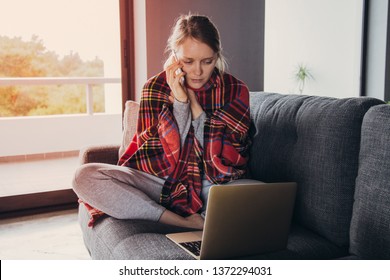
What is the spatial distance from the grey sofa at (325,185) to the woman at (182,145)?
0.32ft

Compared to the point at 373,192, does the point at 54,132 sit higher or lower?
lower

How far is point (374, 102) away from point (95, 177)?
1.00m

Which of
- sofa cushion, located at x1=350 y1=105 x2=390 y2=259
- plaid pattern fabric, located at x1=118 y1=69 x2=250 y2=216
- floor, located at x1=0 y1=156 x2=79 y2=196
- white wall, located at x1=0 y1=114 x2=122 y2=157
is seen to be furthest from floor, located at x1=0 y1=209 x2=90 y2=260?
white wall, located at x1=0 y1=114 x2=122 y2=157

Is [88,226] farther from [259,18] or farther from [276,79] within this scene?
[276,79]

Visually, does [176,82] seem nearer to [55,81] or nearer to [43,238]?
[43,238]

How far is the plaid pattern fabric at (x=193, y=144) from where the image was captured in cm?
174

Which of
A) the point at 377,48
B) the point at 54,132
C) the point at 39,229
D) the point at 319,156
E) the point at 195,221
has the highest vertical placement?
the point at 377,48

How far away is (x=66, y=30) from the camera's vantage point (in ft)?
14.4

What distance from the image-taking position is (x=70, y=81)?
492 centimetres

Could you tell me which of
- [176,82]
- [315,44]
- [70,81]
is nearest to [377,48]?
[315,44]

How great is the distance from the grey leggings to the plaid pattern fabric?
10 centimetres

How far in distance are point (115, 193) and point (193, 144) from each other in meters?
0.36

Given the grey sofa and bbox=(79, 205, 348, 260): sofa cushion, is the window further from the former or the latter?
the grey sofa
